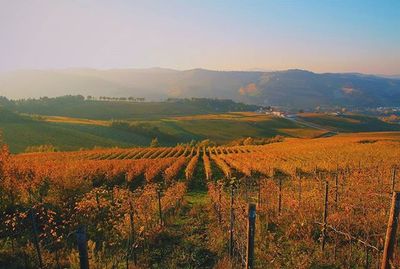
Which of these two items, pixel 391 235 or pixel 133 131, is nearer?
pixel 391 235

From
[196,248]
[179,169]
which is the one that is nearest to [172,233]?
[196,248]

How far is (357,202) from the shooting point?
1394 cm

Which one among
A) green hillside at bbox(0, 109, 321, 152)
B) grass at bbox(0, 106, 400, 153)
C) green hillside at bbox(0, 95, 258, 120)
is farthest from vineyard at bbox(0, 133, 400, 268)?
green hillside at bbox(0, 95, 258, 120)

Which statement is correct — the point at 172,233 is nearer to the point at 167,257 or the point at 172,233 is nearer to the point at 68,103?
the point at 167,257

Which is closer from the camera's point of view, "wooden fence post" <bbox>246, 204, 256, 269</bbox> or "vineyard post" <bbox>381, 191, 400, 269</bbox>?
"vineyard post" <bbox>381, 191, 400, 269</bbox>

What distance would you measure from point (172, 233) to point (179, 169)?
20.6 meters

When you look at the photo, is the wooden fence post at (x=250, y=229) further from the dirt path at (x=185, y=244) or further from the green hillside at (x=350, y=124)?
the green hillside at (x=350, y=124)

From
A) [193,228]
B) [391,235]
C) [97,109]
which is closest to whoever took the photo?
[391,235]

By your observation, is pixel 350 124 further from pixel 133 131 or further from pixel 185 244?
pixel 185 244

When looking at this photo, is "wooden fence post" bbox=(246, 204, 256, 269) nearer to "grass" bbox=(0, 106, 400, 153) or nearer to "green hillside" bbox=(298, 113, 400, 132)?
"grass" bbox=(0, 106, 400, 153)

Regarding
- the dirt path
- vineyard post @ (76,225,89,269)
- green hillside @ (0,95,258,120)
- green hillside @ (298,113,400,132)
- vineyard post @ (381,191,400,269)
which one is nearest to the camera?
vineyard post @ (76,225,89,269)

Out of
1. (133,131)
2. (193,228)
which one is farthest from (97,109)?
(193,228)

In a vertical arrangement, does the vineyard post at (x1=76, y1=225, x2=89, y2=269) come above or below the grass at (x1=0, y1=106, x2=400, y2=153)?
above

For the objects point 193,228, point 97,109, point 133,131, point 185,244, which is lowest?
point 133,131
